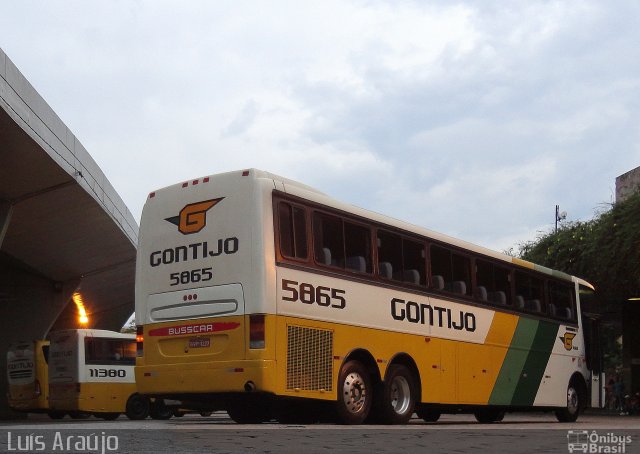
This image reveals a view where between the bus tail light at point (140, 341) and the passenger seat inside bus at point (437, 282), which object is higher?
the passenger seat inside bus at point (437, 282)

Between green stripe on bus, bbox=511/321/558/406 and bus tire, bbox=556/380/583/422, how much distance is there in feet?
4.62

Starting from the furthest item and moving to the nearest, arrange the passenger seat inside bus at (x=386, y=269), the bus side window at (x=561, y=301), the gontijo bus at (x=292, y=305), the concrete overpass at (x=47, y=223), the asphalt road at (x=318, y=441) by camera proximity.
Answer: the concrete overpass at (x=47, y=223)
the bus side window at (x=561, y=301)
the passenger seat inside bus at (x=386, y=269)
the gontijo bus at (x=292, y=305)
the asphalt road at (x=318, y=441)

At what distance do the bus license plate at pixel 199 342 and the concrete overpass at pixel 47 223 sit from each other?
8.63 m

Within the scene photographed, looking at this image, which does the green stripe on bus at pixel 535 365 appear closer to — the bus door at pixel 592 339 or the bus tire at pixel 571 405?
the bus tire at pixel 571 405

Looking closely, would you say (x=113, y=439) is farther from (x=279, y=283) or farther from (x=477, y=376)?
(x=477, y=376)

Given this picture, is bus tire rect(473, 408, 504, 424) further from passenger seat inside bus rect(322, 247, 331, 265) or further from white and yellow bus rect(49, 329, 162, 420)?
white and yellow bus rect(49, 329, 162, 420)

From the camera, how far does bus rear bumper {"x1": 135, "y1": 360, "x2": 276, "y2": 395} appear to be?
1244 cm

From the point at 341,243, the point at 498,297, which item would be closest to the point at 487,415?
the point at 498,297

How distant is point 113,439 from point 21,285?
35265mm

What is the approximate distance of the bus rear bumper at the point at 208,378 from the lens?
40.8ft

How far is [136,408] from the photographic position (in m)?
30.1

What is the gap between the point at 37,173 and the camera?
25719 millimetres

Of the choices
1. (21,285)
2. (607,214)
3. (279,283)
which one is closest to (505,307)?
(279,283)

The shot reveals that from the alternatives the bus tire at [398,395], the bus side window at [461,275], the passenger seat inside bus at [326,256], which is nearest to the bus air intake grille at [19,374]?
the bus side window at [461,275]
